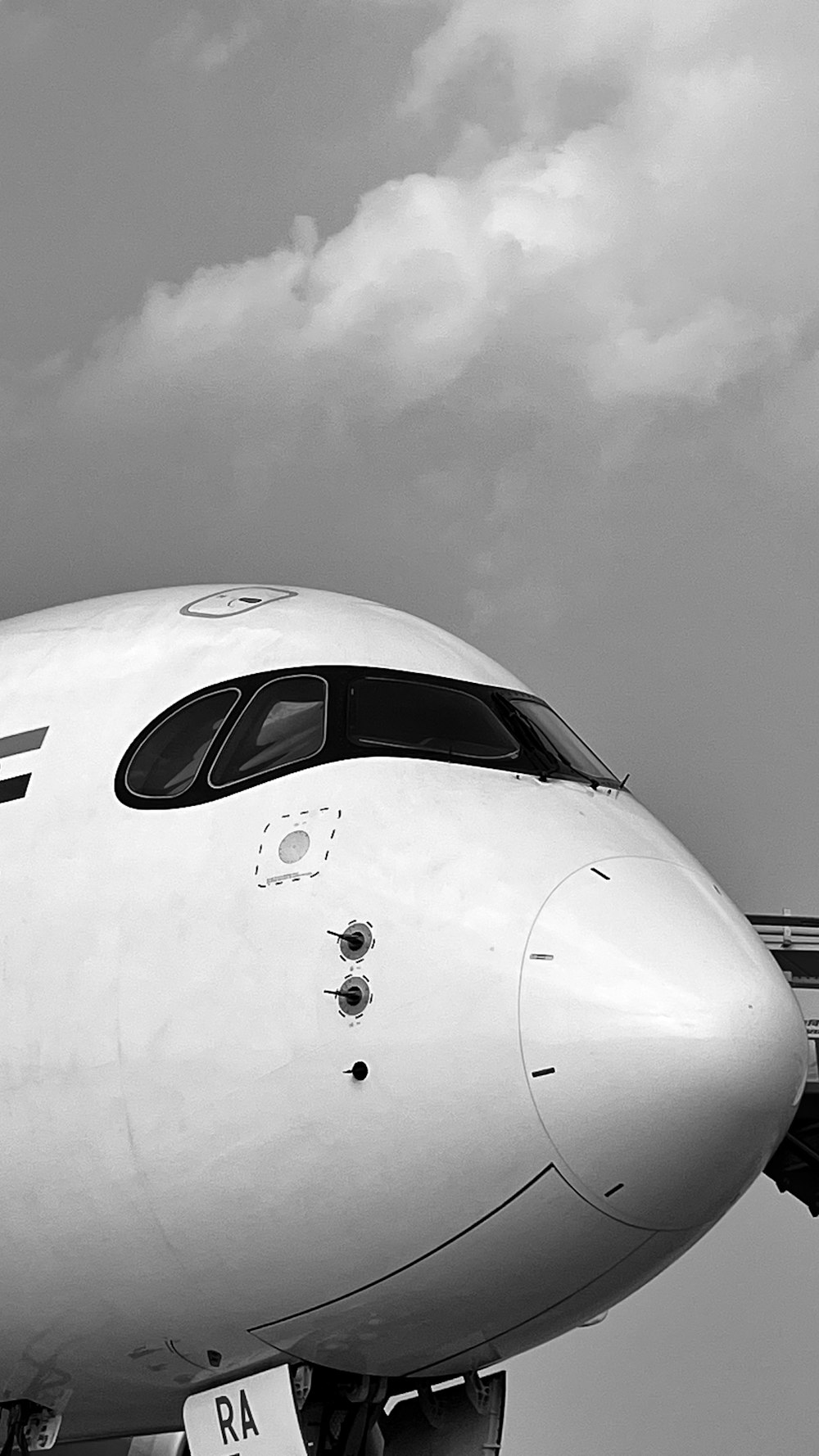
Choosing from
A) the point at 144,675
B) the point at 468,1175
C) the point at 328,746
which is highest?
the point at 144,675

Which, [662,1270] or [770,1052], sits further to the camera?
[662,1270]

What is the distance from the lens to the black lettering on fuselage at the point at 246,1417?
8914 mm

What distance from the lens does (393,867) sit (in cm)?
870

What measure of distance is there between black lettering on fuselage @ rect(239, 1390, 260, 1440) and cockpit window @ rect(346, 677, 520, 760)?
322 cm

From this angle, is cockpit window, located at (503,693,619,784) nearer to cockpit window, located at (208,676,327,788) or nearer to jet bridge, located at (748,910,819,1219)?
cockpit window, located at (208,676,327,788)

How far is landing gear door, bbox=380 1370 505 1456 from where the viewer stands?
9852 millimetres

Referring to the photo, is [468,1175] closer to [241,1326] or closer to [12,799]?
[241,1326]

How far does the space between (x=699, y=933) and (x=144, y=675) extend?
3.33 meters

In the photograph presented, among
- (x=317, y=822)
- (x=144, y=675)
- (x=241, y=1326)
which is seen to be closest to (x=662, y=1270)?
(x=241, y=1326)

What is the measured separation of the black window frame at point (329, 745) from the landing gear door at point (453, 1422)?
130 inches

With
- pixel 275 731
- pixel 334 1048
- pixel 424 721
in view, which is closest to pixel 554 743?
pixel 424 721

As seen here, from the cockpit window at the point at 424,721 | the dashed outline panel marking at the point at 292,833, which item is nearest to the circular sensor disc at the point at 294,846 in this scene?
the dashed outline panel marking at the point at 292,833

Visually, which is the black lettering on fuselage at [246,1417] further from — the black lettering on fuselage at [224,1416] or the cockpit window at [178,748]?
the cockpit window at [178,748]

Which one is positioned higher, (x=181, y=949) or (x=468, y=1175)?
(x=181, y=949)
